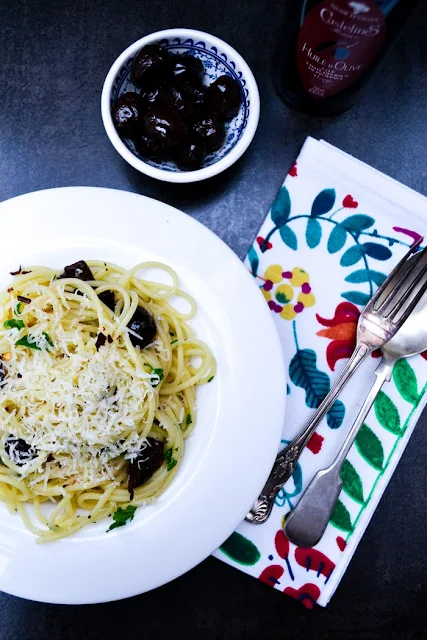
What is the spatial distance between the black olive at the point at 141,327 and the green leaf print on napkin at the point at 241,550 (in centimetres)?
59

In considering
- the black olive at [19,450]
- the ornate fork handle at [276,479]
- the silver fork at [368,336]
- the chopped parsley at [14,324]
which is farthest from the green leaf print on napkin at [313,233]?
the black olive at [19,450]

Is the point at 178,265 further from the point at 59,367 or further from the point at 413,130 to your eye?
the point at 413,130

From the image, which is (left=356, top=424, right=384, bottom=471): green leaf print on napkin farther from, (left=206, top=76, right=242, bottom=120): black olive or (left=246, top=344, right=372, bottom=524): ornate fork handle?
(left=206, top=76, right=242, bottom=120): black olive

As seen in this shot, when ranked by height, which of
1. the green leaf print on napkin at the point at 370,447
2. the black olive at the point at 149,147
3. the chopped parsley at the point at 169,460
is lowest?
the chopped parsley at the point at 169,460

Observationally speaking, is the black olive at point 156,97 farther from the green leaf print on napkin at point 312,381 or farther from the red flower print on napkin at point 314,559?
the red flower print on napkin at point 314,559

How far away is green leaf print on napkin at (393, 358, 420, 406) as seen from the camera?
5.16ft

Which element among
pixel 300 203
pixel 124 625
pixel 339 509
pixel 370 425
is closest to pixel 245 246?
pixel 300 203

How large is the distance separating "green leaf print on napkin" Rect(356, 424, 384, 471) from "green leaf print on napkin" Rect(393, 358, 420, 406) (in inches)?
5.4

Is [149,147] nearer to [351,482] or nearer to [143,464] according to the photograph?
[143,464]

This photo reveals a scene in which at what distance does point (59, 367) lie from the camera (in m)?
1.30

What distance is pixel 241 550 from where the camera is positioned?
156 centimetres

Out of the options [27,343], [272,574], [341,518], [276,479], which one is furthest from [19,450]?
[341,518]

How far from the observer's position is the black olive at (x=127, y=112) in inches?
58.4

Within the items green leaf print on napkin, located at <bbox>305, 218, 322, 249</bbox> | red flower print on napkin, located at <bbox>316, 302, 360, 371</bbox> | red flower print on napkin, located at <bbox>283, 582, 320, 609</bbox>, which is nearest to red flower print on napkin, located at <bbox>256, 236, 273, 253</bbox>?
green leaf print on napkin, located at <bbox>305, 218, 322, 249</bbox>
